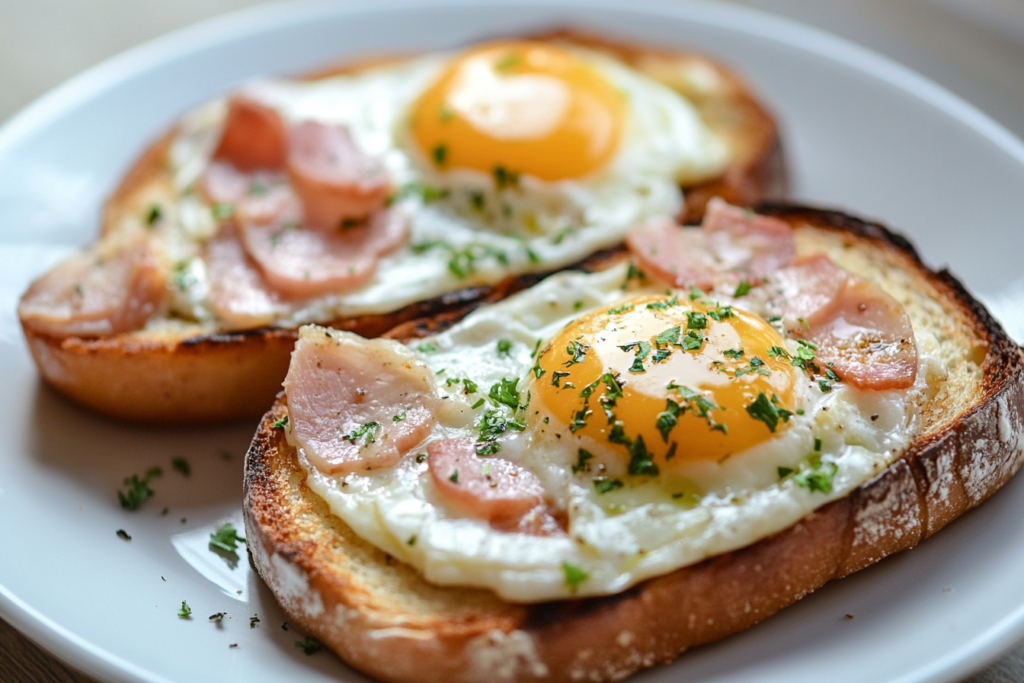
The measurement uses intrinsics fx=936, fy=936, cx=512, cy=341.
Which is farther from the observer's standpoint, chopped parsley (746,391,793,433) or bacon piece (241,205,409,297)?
bacon piece (241,205,409,297)

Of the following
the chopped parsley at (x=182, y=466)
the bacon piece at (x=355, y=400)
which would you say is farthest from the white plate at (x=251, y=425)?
the bacon piece at (x=355, y=400)

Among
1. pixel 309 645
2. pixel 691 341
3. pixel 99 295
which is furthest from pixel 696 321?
pixel 99 295

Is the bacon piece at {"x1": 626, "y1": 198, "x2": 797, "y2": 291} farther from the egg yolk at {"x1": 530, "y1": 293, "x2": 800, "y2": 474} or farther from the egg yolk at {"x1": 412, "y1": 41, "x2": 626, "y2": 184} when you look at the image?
the egg yolk at {"x1": 412, "y1": 41, "x2": 626, "y2": 184}

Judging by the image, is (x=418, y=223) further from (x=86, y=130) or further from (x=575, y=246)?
(x=86, y=130)

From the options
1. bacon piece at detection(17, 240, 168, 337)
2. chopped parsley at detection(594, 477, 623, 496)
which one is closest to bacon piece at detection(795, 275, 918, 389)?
chopped parsley at detection(594, 477, 623, 496)

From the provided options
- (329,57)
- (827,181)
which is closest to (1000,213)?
(827,181)
